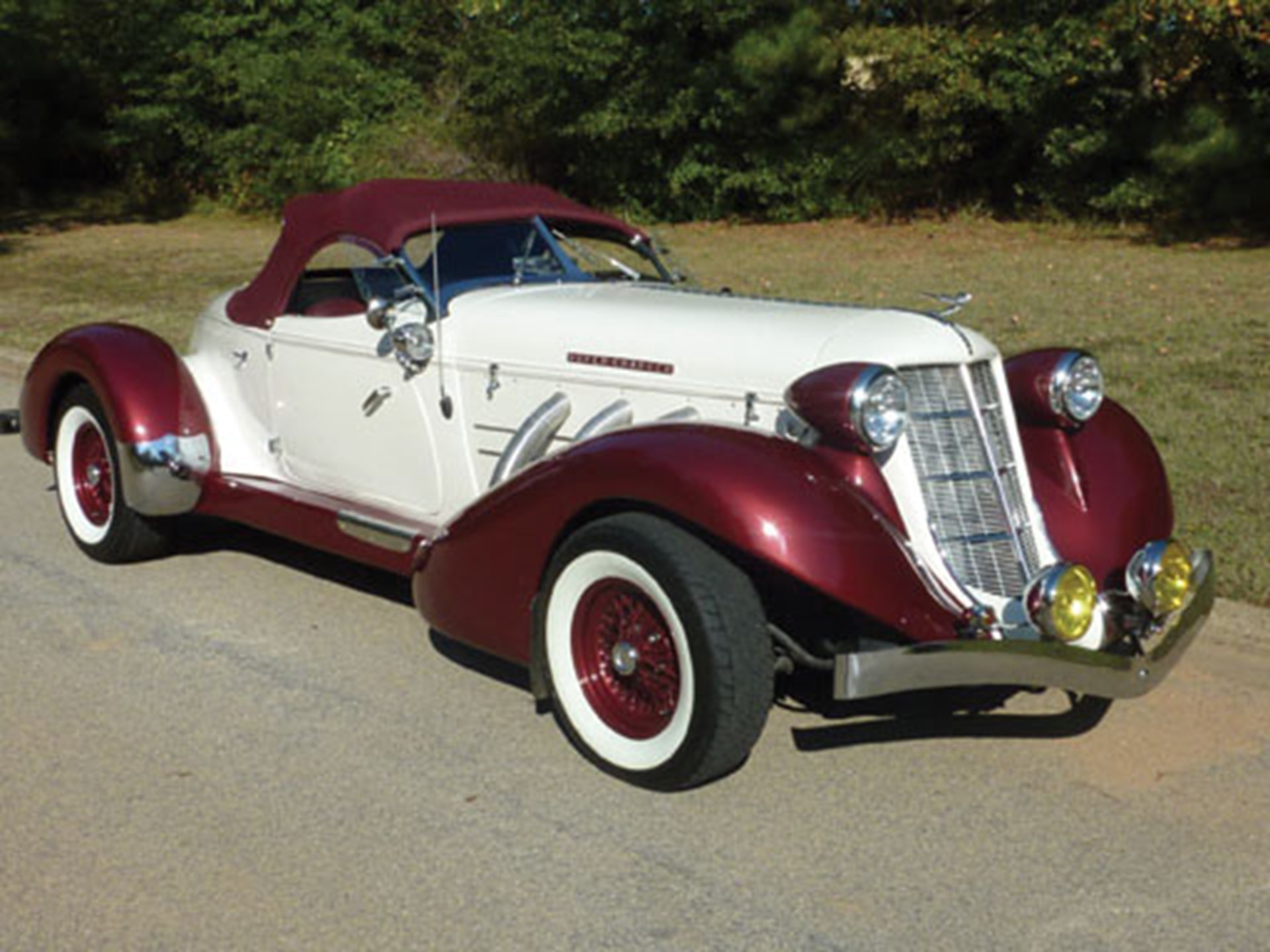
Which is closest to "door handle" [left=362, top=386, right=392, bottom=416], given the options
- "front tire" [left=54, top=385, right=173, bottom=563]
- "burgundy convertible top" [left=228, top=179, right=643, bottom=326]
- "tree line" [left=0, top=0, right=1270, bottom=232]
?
"burgundy convertible top" [left=228, top=179, right=643, bottom=326]

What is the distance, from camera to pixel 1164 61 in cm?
1916

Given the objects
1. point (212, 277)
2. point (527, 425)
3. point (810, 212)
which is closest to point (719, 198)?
point (810, 212)

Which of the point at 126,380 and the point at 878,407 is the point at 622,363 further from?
the point at 126,380

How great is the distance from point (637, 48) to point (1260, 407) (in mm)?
17368

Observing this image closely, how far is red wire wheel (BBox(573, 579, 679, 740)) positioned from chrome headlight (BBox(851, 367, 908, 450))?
0.72 meters

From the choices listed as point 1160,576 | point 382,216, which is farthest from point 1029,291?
point 1160,576

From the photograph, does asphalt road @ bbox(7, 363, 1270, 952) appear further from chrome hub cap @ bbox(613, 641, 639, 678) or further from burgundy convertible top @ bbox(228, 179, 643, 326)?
burgundy convertible top @ bbox(228, 179, 643, 326)

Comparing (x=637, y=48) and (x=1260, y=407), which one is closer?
(x=1260, y=407)

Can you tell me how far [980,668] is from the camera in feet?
11.8

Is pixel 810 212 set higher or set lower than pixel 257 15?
lower

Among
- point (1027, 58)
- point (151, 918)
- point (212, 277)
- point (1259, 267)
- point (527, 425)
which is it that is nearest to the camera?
point (151, 918)

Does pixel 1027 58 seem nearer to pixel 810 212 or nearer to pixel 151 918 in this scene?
pixel 810 212

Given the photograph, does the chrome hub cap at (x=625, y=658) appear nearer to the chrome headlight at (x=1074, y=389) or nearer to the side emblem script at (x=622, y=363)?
the side emblem script at (x=622, y=363)

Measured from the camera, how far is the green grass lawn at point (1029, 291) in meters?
7.11
